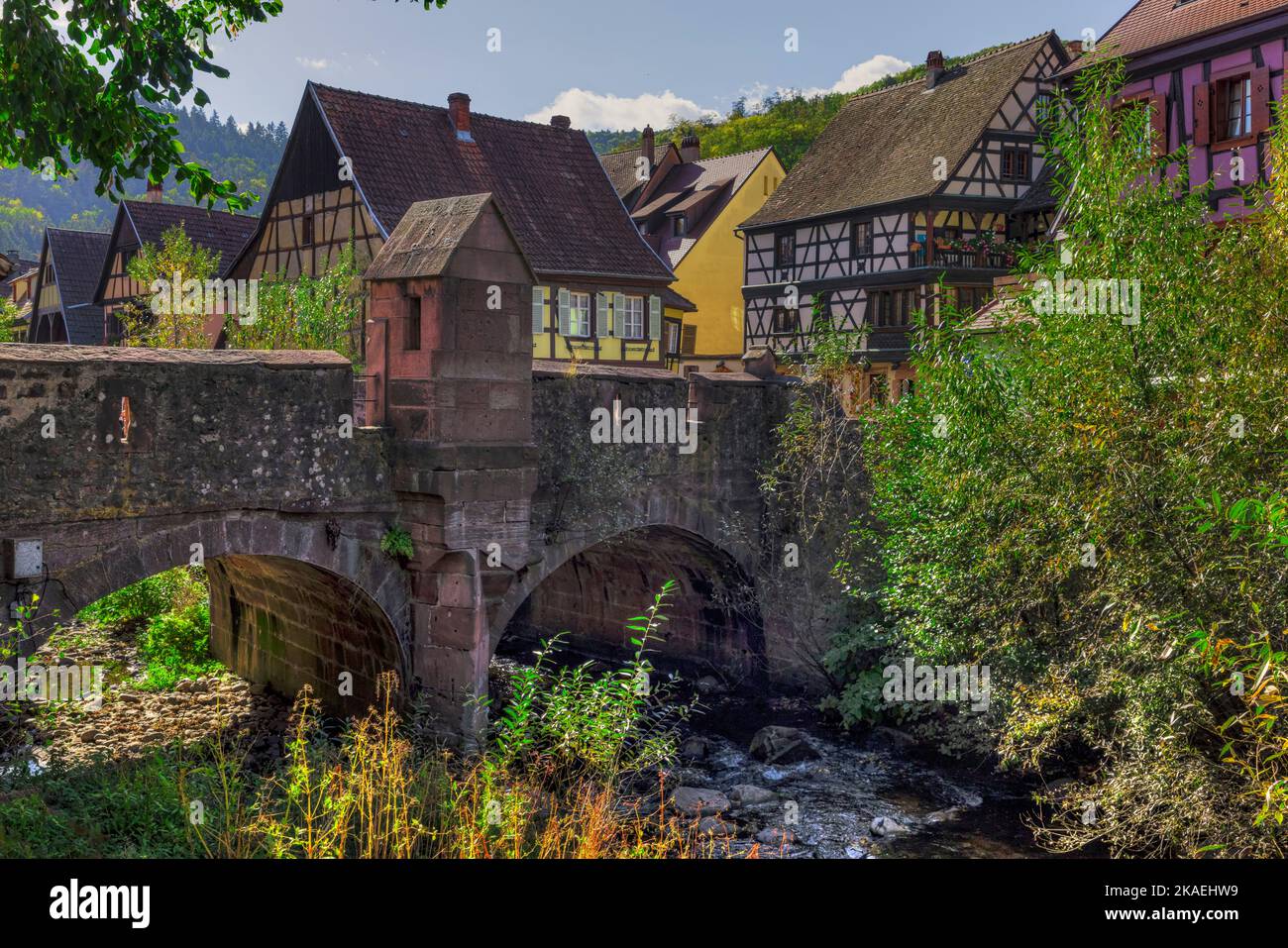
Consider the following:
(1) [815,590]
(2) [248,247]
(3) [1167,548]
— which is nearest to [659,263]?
(2) [248,247]

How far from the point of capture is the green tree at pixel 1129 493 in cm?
772

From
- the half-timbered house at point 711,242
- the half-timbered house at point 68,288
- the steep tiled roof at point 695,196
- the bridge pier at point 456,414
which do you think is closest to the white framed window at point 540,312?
the half-timbered house at point 711,242

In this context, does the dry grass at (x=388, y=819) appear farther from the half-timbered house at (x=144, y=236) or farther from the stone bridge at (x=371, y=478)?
the half-timbered house at (x=144, y=236)

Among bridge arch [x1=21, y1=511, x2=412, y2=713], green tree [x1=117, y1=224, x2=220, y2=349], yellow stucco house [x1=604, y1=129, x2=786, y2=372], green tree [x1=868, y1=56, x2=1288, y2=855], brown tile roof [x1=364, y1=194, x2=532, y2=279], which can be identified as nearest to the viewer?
green tree [x1=868, y1=56, x2=1288, y2=855]

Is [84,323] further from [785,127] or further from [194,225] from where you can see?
[785,127]

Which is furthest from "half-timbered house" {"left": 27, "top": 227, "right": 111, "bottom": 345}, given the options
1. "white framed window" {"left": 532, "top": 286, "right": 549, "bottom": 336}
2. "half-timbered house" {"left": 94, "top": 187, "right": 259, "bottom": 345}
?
"white framed window" {"left": 532, "top": 286, "right": 549, "bottom": 336}

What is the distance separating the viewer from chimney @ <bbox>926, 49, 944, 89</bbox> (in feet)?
97.4

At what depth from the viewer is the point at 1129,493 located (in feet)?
26.8

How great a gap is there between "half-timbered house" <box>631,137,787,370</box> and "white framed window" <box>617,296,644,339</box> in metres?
6.93

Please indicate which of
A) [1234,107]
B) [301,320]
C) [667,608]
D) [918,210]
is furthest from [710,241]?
[301,320]

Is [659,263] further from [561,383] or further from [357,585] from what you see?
[357,585]

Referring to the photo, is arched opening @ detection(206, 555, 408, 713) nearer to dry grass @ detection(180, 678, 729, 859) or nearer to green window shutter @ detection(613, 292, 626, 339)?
dry grass @ detection(180, 678, 729, 859)

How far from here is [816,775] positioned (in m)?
11.9
